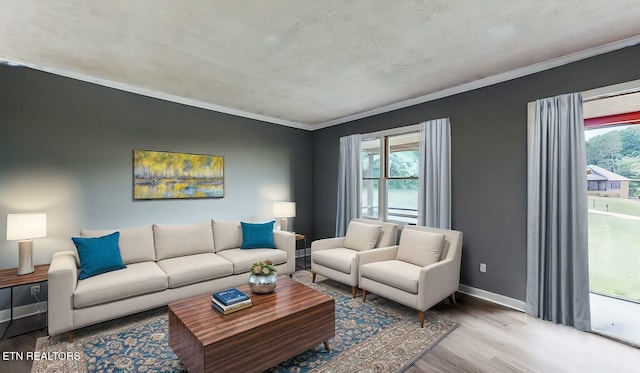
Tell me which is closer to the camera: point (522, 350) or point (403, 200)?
point (522, 350)

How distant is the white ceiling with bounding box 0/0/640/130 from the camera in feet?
6.78

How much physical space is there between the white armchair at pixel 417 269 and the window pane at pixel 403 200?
2.19 ft

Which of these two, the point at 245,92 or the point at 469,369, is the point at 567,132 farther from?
the point at 245,92

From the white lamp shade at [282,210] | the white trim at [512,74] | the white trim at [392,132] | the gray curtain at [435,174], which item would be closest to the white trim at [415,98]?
the white trim at [512,74]

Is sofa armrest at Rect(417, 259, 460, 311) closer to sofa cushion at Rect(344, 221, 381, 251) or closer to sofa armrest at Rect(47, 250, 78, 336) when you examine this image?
sofa cushion at Rect(344, 221, 381, 251)

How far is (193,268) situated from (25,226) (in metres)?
1.56

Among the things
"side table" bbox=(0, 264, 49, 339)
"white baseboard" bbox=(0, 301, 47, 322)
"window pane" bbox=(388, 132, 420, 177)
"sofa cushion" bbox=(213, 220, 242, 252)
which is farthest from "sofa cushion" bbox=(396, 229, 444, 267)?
"white baseboard" bbox=(0, 301, 47, 322)

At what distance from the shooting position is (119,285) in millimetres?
2701

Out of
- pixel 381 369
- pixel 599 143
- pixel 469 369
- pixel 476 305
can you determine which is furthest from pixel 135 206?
pixel 599 143

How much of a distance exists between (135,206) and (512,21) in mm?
4522

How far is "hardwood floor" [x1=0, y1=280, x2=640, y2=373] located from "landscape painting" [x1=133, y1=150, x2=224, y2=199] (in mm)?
1854

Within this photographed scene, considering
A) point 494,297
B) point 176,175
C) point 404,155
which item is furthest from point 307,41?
point 494,297

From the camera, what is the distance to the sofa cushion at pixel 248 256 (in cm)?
358

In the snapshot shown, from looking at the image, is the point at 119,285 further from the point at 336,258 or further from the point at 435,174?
the point at 435,174
